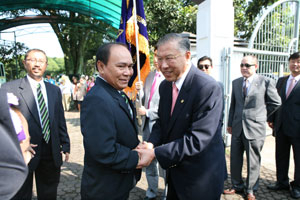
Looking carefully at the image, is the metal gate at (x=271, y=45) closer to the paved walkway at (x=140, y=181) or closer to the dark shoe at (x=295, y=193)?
the paved walkway at (x=140, y=181)

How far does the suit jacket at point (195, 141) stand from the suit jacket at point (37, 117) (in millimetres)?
1597

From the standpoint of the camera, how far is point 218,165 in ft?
6.11

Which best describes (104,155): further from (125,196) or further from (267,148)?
(267,148)

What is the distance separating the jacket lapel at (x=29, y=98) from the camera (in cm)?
248

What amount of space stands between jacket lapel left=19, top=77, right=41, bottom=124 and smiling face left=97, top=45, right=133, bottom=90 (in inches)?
49.7

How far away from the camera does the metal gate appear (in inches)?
212

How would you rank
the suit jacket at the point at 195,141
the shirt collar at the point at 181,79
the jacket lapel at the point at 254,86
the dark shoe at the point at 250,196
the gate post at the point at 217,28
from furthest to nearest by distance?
the gate post at the point at 217,28
the jacket lapel at the point at 254,86
the dark shoe at the point at 250,196
the shirt collar at the point at 181,79
the suit jacket at the point at 195,141

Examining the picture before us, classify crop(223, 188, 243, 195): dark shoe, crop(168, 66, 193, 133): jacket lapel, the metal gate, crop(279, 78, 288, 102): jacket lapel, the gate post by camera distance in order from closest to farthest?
crop(168, 66, 193, 133): jacket lapel, crop(223, 188, 243, 195): dark shoe, crop(279, 78, 288, 102): jacket lapel, the gate post, the metal gate

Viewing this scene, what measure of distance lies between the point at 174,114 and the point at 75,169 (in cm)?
378

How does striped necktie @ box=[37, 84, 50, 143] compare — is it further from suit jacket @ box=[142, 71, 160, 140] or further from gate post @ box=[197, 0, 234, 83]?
gate post @ box=[197, 0, 234, 83]

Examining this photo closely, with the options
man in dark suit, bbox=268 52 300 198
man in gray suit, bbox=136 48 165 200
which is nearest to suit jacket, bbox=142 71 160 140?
man in gray suit, bbox=136 48 165 200

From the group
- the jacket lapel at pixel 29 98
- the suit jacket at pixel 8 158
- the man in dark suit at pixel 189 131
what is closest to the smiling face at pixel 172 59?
the man in dark suit at pixel 189 131

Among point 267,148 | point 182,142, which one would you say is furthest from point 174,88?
point 267,148

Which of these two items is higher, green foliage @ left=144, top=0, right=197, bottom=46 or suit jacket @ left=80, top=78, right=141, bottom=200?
green foliage @ left=144, top=0, right=197, bottom=46
